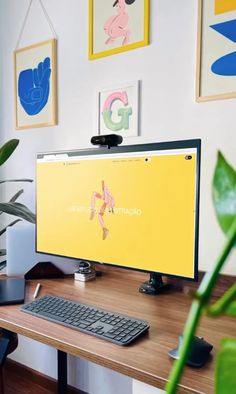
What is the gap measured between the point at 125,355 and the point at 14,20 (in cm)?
168

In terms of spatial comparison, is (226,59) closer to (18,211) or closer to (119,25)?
(119,25)

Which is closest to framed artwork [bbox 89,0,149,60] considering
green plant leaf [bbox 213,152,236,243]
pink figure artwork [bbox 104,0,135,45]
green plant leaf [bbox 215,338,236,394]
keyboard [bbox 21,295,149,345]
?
pink figure artwork [bbox 104,0,135,45]

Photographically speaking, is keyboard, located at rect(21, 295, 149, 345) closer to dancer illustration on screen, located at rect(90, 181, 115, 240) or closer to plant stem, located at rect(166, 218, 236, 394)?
dancer illustration on screen, located at rect(90, 181, 115, 240)

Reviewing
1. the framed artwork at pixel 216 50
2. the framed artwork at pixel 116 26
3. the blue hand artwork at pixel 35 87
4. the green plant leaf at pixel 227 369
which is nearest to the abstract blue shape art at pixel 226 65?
the framed artwork at pixel 216 50

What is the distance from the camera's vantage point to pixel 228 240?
20cm

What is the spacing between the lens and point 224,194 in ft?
0.89

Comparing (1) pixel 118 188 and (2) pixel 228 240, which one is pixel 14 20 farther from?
(2) pixel 228 240

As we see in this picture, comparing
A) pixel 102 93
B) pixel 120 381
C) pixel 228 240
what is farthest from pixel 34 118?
pixel 228 240

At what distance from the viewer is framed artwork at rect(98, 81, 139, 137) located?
A: 4.33 ft

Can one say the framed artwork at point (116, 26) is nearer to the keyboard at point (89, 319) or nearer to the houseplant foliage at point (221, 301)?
the keyboard at point (89, 319)

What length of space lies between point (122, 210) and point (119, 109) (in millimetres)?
477

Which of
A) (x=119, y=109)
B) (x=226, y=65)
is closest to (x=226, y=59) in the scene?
(x=226, y=65)

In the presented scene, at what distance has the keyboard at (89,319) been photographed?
770 millimetres

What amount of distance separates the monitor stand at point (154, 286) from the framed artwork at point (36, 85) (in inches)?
34.2
